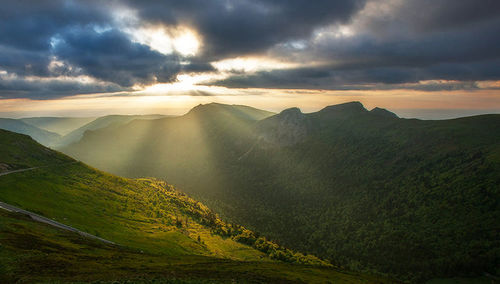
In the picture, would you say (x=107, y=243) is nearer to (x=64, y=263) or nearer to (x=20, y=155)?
(x=64, y=263)

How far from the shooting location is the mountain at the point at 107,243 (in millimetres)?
49969

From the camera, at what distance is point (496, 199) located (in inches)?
7840

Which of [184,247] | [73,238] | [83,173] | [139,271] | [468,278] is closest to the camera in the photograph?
[139,271]

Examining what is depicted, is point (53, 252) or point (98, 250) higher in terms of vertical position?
point (53, 252)

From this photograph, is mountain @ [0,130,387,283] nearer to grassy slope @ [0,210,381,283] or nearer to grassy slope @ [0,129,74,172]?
grassy slope @ [0,210,381,283]

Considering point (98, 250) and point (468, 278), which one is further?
point (468, 278)

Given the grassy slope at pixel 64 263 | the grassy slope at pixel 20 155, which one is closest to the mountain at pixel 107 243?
the grassy slope at pixel 64 263

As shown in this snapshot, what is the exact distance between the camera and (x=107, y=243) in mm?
89188

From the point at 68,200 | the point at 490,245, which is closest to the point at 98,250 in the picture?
the point at 68,200

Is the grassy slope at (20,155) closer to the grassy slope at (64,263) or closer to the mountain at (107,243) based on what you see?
the mountain at (107,243)

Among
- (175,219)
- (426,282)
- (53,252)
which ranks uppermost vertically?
(53,252)

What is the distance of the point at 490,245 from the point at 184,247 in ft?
668

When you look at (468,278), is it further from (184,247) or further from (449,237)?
(184,247)

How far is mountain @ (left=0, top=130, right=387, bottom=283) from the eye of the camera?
50.0 metres
